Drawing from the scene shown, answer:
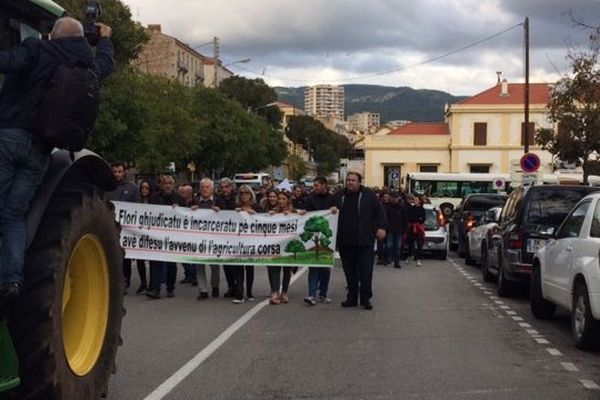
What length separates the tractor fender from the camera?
454cm

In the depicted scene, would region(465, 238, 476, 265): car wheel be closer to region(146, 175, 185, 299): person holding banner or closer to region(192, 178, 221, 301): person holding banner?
region(192, 178, 221, 301): person holding banner

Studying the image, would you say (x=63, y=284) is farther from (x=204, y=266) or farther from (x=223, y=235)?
(x=204, y=266)

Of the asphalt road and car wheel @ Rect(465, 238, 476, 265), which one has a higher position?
car wheel @ Rect(465, 238, 476, 265)

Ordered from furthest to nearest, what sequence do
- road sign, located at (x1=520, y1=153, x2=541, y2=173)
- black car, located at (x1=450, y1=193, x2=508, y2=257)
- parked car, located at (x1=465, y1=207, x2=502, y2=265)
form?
road sign, located at (x1=520, y1=153, x2=541, y2=173)
black car, located at (x1=450, y1=193, x2=508, y2=257)
parked car, located at (x1=465, y1=207, x2=502, y2=265)

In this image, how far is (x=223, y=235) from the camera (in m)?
12.9

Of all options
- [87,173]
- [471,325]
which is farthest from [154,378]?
[471,325]

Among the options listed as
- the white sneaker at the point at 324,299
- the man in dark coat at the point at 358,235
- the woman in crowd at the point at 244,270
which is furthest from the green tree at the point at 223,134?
the man in dark coat at the point at 358,235

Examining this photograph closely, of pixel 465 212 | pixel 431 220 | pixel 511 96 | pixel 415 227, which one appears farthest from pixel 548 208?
pixel 511 96

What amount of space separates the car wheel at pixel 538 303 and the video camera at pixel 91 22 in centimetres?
725

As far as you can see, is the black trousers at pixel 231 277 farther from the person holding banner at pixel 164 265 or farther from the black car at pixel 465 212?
the black car at pixel 465 212

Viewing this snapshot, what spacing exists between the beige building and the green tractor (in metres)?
77.6

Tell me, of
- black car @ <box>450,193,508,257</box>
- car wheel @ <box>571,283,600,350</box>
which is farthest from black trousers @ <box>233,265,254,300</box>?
black car @ <box>450,193,508,257</box>

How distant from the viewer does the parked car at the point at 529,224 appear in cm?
1216

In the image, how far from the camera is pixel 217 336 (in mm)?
9141
